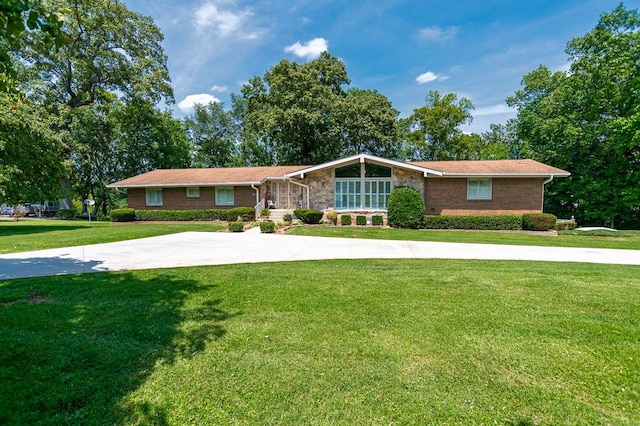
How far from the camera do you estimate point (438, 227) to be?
16.9m

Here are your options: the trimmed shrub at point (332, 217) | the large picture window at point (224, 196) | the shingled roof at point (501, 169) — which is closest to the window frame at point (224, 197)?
the large picture window at point (224, 196)

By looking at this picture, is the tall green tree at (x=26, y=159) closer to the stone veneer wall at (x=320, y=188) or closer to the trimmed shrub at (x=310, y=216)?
the trimmed shrub at (x=310, y=216)

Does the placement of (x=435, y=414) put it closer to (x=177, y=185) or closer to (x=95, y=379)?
(x=95, y=379)

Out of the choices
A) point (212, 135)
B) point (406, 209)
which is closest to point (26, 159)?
point (406, 209)

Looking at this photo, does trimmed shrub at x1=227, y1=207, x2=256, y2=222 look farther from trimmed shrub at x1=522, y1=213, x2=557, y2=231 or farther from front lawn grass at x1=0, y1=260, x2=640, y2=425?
trimmed shrub at x1=522, y1=213, x2=557, y2=231

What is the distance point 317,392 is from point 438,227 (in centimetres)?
1563

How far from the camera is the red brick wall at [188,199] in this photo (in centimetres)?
2220

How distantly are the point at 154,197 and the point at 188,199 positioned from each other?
279 cm

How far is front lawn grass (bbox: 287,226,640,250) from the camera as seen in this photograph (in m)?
11.6

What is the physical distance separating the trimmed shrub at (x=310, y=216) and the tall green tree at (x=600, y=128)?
18462 millimetres

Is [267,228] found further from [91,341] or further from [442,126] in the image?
[442,126]

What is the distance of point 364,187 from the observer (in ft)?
62.8

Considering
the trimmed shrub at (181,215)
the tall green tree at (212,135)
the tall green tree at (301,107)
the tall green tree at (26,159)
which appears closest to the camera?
the tall green tree at (26,159)

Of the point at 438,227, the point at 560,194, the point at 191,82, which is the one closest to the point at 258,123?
the point at 191,82
